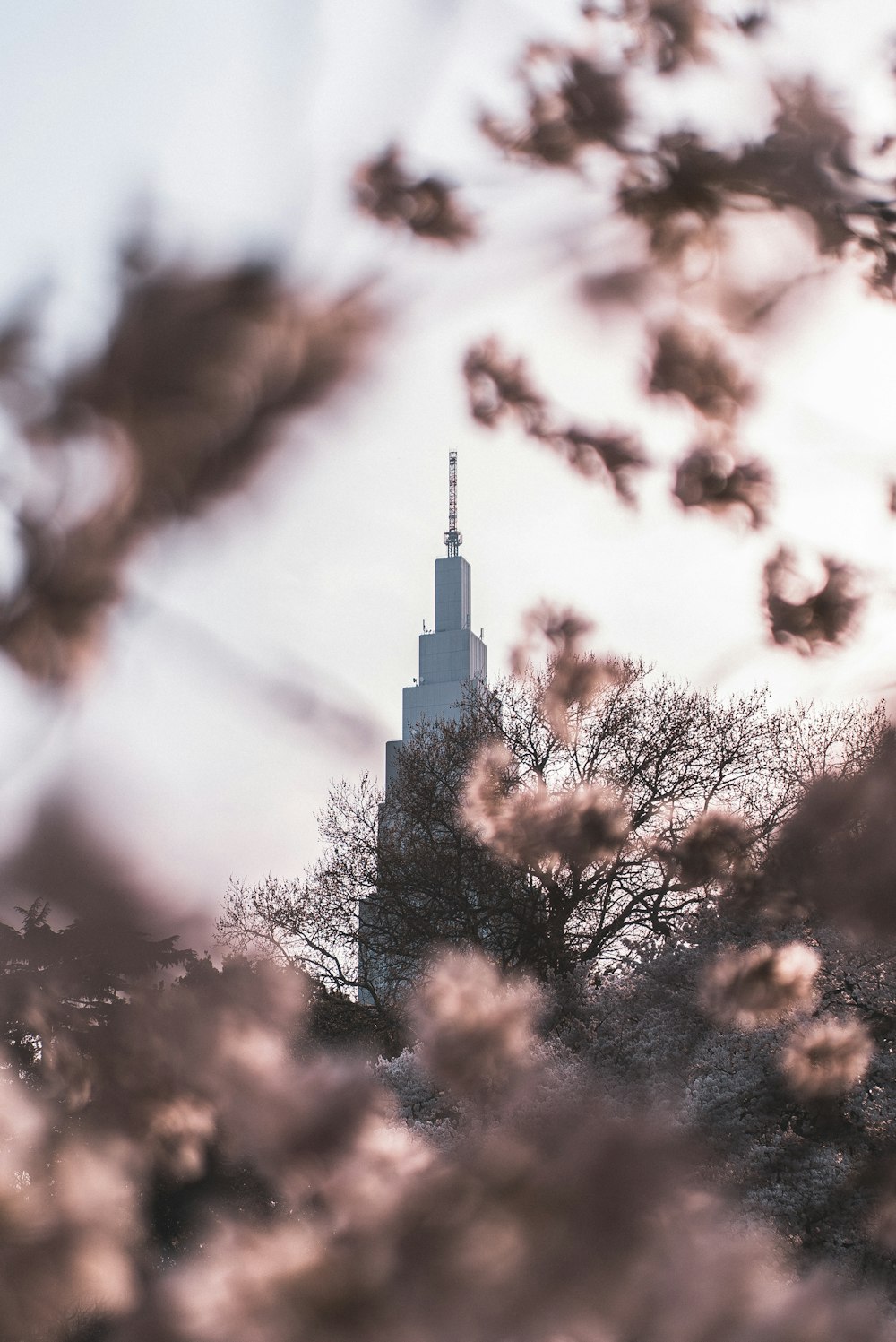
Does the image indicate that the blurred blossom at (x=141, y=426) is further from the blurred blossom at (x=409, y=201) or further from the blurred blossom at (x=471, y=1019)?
the blurred blossom at (x=471, y=1019)

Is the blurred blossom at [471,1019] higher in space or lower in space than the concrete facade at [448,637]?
lower

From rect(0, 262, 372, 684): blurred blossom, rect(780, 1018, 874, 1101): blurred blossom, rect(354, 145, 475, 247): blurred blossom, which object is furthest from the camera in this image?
rect(780, 1018, 874, 1101): blurred blossom

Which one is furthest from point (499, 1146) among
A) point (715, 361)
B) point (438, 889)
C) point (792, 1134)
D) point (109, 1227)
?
point (438, 889)

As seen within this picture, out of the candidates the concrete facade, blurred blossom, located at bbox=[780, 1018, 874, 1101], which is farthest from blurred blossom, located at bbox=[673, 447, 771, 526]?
blurred blossom, located at bbox=[780, 1018, 874, 1101]

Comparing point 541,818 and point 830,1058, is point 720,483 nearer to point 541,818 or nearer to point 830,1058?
point 541,818

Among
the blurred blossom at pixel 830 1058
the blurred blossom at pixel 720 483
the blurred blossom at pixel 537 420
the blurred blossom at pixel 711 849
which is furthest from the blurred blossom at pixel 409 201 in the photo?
the blurred blossom at pixel 830 1058

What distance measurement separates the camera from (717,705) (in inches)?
261

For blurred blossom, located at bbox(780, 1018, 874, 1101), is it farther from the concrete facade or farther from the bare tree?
the concrete facade

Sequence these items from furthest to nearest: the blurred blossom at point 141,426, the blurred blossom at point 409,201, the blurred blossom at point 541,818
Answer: the blurred blossom at point 541,818 < the blurred blossom at point 409,201 < the blurred blossom at point 141,426

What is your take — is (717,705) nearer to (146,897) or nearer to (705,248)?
(705,248)

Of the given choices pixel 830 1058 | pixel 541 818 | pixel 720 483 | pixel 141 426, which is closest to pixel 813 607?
pixel 720 483

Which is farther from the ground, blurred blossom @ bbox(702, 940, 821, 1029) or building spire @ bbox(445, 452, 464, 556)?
building spire @ bbox(445, 452, 464, 556)

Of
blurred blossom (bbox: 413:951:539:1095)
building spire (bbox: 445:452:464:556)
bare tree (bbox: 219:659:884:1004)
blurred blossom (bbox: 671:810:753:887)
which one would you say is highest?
bare tree (bbox: 219:659:884:1004)

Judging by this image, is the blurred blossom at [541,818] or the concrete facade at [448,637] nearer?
the blurred blossom at [541,818]
